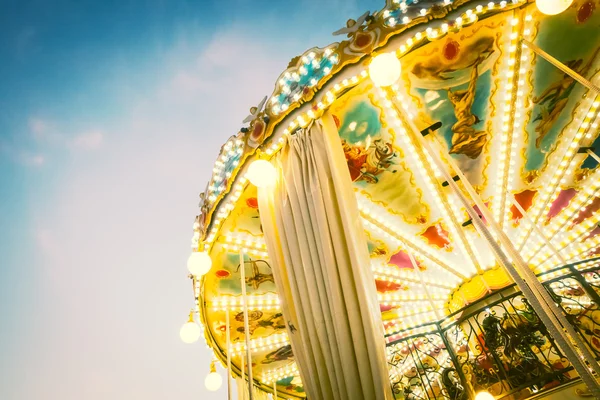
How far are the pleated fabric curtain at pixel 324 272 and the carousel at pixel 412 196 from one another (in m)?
0.01

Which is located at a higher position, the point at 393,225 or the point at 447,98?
the point at 447,98

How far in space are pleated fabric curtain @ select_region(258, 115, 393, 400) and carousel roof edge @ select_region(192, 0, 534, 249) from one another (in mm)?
369

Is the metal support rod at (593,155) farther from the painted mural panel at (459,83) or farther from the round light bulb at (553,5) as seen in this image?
the round light bulb at (553,5)

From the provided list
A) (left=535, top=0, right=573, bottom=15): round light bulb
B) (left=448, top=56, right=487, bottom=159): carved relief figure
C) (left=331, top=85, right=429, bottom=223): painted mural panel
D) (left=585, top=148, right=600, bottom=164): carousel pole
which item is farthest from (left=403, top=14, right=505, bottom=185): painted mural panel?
(left=585, top=148, right=600, bottom=164): carousel pole

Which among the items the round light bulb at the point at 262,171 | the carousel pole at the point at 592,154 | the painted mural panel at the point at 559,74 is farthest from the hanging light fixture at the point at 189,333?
the carousel pole at the point at 592,154

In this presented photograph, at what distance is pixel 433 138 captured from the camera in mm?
4125

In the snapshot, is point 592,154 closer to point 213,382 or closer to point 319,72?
point 319,72

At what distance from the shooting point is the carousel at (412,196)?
7.34 feet

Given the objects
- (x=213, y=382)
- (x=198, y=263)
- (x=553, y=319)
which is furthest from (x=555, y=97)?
(x=213, y=382)

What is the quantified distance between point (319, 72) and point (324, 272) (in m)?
2.05

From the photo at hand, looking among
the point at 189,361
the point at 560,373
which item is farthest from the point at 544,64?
the point at 189,361

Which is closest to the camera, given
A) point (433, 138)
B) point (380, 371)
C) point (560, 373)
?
point (380, 371)

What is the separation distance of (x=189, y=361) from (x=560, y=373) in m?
24.4

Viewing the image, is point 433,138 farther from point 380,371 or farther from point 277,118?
point 380,371
